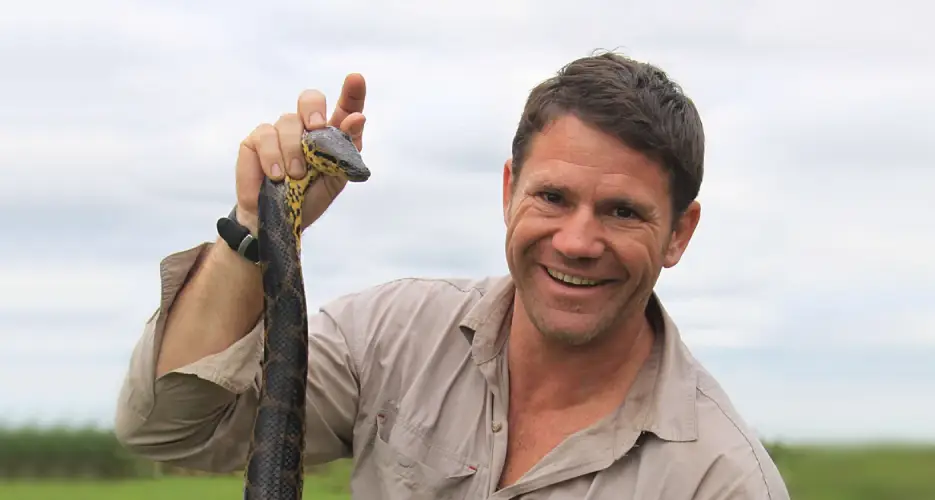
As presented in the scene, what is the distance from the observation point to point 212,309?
400cm

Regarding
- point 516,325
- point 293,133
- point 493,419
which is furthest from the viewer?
point 516,325

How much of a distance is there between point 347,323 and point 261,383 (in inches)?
19.6

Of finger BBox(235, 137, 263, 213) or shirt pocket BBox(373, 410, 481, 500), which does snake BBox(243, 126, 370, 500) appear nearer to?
finger BBox(235, 137, 263, 213)

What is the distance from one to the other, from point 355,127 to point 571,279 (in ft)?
3.66

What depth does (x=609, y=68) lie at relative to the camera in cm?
438

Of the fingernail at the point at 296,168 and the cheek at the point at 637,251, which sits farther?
the cheek at the point at 637,251

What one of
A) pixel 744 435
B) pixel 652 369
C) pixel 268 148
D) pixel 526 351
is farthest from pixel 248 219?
pixel 744 435

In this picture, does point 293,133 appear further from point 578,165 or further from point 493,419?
point 493,419

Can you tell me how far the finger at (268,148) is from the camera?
3.94 meters

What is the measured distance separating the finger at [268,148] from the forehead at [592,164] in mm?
1067

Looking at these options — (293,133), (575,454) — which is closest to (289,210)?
(293,133)

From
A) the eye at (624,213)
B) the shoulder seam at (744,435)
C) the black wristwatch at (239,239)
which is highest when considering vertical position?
the eye at (624,213)

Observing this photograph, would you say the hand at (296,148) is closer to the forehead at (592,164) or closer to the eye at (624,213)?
the forehead at (592,164)

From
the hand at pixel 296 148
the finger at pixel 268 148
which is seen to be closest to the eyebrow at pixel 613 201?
the hand at pixel 296 148
